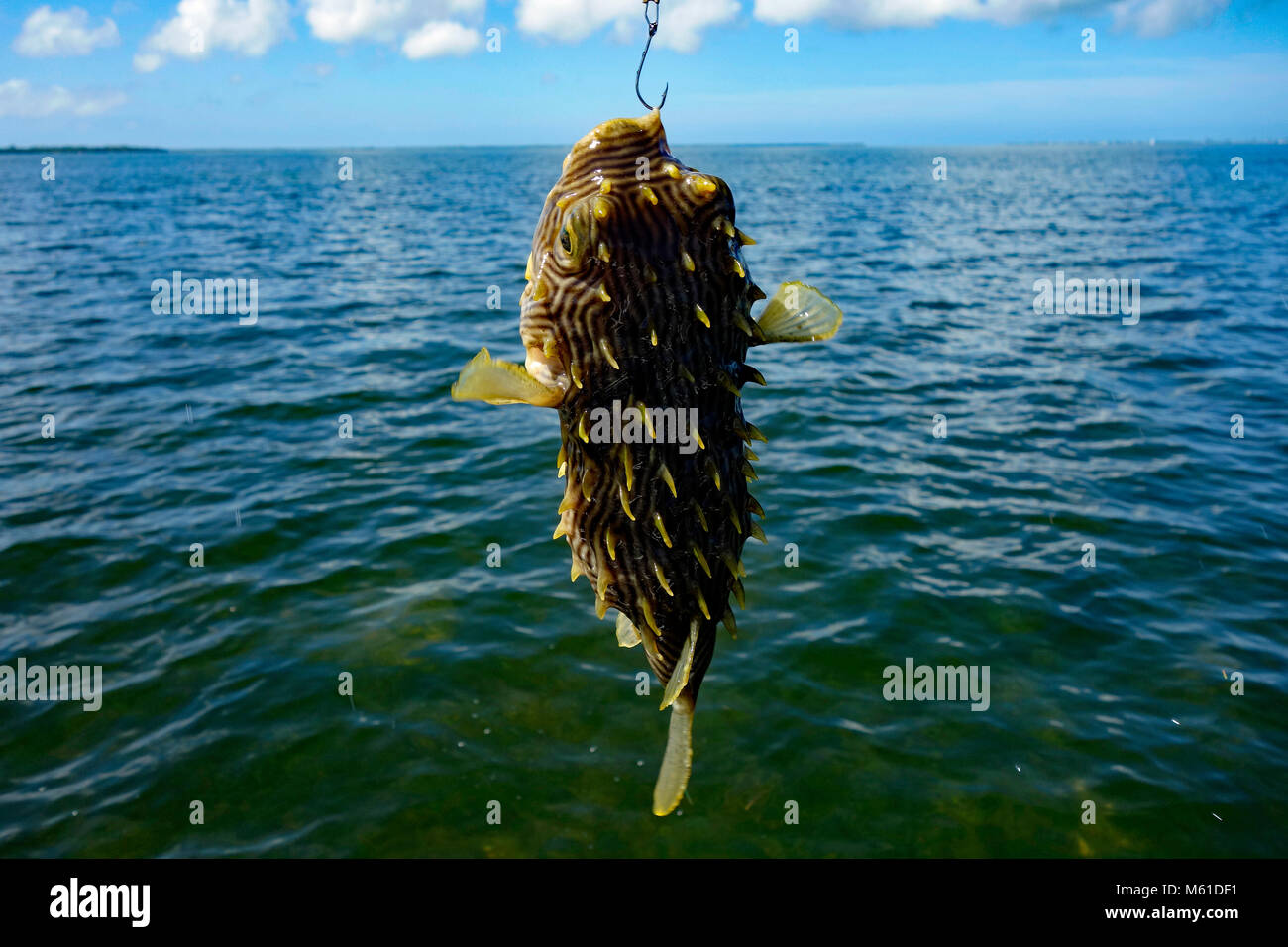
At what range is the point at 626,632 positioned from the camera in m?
2.83

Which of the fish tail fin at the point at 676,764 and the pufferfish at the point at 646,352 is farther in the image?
the fish tail fin at the point at 676,764

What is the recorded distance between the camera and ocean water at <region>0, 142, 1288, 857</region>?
6.95 metres

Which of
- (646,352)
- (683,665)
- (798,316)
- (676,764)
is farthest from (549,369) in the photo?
(676,764)

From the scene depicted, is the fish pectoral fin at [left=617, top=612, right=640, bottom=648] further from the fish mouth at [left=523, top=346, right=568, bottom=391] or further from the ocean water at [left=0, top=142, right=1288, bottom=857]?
the ocean water at [left=0, top=142, right=1288, bottom=857]

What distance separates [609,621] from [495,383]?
7.64m

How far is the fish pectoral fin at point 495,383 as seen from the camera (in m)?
2.00

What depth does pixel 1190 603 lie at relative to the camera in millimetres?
9344

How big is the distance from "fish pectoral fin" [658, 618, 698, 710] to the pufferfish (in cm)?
10

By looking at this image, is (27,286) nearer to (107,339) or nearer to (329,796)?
(107,339)

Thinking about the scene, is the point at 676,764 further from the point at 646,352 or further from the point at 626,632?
the point at 646,352

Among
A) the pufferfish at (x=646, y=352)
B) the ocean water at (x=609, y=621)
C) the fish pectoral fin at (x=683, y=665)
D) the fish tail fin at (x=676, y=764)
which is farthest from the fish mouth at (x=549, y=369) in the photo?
the ocean water at (x=609, y=621)

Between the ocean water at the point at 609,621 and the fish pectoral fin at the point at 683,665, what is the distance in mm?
4658

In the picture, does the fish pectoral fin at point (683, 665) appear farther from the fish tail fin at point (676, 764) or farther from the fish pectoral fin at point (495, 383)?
the fish pectoral fin at point (495, 383)

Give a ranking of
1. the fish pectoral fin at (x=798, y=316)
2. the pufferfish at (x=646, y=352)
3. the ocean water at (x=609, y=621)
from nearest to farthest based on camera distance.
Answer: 1. the pufferfish at (x=646, y=352)
2. the fish pectoral fin at (x=798, y=316)
3. the ocean water at (x=609, y=621)
